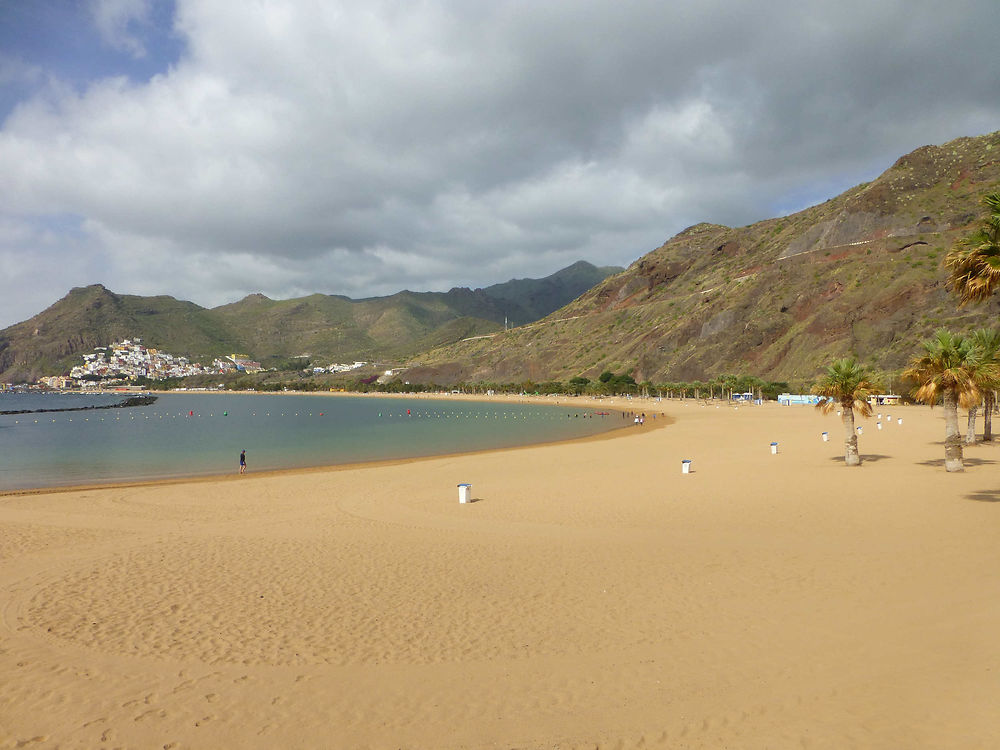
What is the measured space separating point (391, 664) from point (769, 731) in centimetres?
445

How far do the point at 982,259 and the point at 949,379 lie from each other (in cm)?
1006

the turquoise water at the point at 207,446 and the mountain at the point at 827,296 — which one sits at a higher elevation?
the mountain at the point at 827,296

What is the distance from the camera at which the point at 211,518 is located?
18016 mm

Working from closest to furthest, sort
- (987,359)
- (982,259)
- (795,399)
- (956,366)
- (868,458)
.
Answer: (982,259) → (956,366) → (987,359) → (868,458) → (795,399)

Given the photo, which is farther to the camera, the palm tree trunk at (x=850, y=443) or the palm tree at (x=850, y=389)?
the palm tree trunk at (x=850, y=443)

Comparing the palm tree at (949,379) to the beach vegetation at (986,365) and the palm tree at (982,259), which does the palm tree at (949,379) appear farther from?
the palm tree at (982,259)

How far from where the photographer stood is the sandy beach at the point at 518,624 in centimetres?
602

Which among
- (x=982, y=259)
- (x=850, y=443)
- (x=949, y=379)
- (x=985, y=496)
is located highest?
(x=982, y=259)

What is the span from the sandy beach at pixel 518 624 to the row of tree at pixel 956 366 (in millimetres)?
3048

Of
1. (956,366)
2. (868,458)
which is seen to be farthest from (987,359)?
(868,458)

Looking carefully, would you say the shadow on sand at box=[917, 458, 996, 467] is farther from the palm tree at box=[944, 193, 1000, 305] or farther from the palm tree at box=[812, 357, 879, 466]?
the palm tree at box=[944, 193, 1000, 305]

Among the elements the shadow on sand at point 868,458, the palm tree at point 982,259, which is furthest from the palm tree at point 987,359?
the palm tree at point 982,259

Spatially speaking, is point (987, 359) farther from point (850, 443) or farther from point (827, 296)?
point (827, 296)

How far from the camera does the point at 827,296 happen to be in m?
106
